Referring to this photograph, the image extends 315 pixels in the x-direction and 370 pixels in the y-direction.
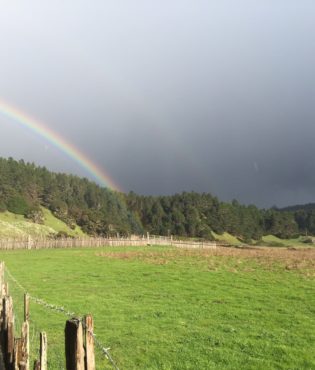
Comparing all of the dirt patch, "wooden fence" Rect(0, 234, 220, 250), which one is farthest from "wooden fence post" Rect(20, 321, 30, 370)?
"wooden fence" Rect(0, 234, 220, 250)

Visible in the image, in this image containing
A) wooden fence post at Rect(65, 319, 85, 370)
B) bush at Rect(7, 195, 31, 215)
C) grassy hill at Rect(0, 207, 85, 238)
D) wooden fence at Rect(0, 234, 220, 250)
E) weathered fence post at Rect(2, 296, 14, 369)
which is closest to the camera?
wooden fence post at Rect(65, 319, 85, 370)

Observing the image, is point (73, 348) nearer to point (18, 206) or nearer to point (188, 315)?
point (188, 315)

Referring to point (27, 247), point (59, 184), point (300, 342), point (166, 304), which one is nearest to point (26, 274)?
point (166, 304)

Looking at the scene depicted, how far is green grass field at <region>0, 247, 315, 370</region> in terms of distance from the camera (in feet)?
45.8

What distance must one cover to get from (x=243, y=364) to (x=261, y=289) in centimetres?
1524

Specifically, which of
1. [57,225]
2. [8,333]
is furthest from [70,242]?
[57,225]

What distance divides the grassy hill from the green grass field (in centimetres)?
7016

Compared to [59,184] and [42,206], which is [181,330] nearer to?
[42,206]

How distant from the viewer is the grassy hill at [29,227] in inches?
4400

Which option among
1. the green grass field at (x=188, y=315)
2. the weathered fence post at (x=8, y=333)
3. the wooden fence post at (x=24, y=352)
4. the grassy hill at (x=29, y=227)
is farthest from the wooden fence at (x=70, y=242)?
the wooden fence post at (x=24, y=352)

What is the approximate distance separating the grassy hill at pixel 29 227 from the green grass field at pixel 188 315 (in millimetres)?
70159

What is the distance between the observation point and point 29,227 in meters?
129

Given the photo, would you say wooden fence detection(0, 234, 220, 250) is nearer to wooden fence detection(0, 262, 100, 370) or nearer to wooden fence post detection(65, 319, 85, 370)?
wooden fence detection(0, 262, 100, 370)

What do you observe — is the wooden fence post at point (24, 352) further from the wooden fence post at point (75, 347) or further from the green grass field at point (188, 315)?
the green grass field at point (188, 315)
